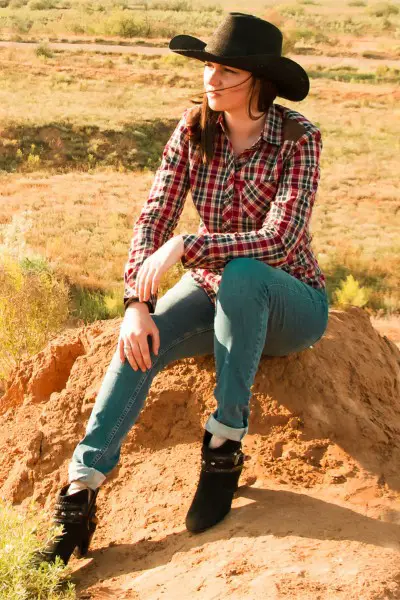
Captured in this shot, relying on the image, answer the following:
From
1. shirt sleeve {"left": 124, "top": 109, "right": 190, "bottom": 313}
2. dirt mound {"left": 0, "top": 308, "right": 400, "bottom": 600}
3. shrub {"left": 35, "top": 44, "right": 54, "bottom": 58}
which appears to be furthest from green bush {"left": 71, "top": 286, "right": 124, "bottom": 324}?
shrub {"left": 35, "top": 44, "right": 54, "bottom": 58}

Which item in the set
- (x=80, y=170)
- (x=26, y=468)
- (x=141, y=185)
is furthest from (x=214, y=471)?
(x=80, y=170)

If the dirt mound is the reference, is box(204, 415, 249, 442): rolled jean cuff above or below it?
above

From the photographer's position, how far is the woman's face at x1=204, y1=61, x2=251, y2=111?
3.11m

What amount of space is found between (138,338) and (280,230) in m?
0.63

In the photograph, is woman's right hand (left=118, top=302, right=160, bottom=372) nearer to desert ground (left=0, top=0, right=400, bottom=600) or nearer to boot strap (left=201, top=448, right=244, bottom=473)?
boot strap (left=201, top=448, right=244, bottom=473)

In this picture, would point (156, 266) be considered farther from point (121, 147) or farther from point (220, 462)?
point (121, 147)

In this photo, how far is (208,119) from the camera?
10.6 ft

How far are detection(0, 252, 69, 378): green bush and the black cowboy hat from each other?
123 inches

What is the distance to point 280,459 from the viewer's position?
336cm

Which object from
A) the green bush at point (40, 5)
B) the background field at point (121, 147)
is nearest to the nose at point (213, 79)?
the background field at point (121, 147)

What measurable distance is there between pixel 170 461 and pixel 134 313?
2.54ft

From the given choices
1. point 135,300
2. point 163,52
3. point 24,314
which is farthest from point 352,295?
point 163,52

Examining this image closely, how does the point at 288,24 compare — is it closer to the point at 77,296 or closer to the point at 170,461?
the point at 77,296

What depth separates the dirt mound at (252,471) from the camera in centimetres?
272
